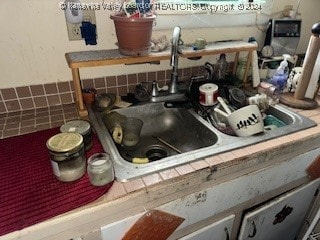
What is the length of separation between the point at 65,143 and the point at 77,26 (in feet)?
2.04

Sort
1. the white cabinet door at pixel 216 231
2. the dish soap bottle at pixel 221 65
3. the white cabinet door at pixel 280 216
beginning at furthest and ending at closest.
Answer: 1. the dish soap bottle at pixel 221 65
2. the white cabinet door at pixel 280 216
3. the white cabinet door at pixel 216 231

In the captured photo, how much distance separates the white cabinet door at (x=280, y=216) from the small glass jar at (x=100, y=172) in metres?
0.62

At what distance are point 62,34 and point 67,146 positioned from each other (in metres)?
0.62

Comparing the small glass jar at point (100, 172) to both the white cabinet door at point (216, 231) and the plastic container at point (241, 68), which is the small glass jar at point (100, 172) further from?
the plastic container at point (241, 68)

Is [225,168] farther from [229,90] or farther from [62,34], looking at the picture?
[62,34]

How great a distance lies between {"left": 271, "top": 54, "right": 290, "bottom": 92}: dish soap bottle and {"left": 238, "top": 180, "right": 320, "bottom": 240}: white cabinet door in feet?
1.67

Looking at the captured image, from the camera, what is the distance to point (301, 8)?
60.9 inches

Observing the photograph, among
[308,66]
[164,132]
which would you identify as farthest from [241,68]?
[164,132]

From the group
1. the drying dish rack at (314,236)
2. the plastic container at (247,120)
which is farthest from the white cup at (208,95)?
the drying dish rack at (314,236)

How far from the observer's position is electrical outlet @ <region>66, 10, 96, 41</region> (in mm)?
1056

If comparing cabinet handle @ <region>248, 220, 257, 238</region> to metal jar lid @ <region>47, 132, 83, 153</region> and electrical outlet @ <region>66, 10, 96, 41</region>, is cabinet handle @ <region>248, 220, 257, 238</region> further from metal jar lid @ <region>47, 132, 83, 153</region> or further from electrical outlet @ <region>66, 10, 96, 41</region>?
electrical outlet @ <region>66, 10, 96, 41</region>

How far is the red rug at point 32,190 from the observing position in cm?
59

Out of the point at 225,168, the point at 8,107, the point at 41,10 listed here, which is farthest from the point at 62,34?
the point at 225,168

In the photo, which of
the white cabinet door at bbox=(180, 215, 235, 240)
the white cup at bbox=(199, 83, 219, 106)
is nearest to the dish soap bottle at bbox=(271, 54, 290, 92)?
the white cup at bbox=(199, 83, 219, 106)
